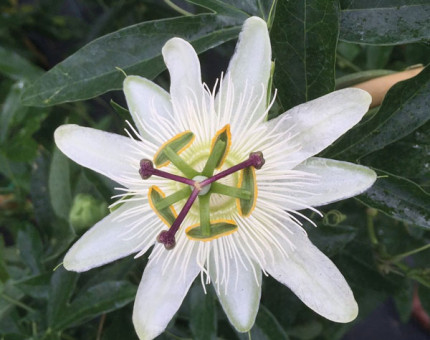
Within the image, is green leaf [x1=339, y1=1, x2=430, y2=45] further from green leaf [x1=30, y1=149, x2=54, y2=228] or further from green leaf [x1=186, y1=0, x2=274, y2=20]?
green leaf [x1=30, y1=149, x2=54, y2=228]

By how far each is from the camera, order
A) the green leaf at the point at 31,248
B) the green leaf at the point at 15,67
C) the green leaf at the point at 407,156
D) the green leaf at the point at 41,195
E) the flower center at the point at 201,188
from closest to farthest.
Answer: the flower center at the point at 201,188 → the green leaf at the point at 407,156 → the green leaf at the point at 31,248 → the green leaf at the point at 41,195 → the green leaf at the point at 15,67

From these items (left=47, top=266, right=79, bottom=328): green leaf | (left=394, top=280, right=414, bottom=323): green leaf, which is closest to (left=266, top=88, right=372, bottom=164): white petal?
(left=47, top=266, right=79, bottom=328): green leaf

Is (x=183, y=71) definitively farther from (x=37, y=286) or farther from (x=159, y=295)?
(x=37, y=286)

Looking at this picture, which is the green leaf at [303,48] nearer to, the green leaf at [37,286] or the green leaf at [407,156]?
the green leaf at [407,156]

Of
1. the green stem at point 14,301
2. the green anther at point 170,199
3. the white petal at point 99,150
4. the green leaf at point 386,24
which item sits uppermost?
the green leaf at point 386,24

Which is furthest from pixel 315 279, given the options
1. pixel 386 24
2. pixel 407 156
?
pixel 386 24

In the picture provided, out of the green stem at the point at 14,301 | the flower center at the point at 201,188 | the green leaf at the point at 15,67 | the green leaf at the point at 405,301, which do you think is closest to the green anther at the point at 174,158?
the flower center at the point at 201,188
